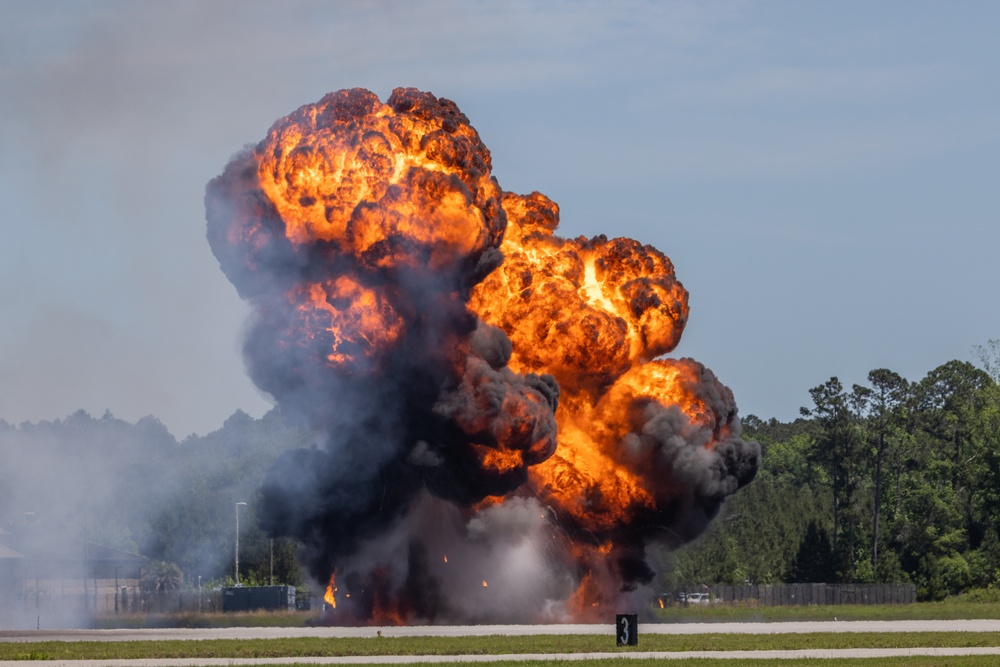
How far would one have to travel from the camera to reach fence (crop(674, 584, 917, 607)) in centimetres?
12025

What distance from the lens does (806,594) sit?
400 ft

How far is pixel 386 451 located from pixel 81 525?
48.6 meters

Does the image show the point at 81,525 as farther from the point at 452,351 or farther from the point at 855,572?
the point at 855,572

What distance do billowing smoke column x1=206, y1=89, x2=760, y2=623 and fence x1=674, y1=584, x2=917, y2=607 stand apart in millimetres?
31854

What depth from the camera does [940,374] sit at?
7357 inches

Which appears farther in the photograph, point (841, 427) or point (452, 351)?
point (841, 427)

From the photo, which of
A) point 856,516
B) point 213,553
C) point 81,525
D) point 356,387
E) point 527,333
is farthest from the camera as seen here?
point 856,516

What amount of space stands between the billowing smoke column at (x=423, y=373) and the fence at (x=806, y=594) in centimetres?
3185

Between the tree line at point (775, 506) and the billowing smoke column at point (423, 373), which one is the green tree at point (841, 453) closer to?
the tree line at point (775, 506)

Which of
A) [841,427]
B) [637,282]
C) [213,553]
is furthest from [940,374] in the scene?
[637,282]

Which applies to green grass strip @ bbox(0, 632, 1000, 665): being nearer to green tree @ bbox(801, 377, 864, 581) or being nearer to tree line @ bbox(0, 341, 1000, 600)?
tree line @ bbox(0, 341, 1000, 600)

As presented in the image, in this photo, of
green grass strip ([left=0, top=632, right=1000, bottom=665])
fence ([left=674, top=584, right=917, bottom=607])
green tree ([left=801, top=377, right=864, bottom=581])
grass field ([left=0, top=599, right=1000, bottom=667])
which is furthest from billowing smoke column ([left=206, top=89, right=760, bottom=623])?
green tree ([left=801, top=377, right=864, bottom=581])

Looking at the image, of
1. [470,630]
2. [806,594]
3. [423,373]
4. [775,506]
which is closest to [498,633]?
[470,630]

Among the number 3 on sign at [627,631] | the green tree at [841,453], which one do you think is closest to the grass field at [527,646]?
the number 3 on sign at [627,631]
